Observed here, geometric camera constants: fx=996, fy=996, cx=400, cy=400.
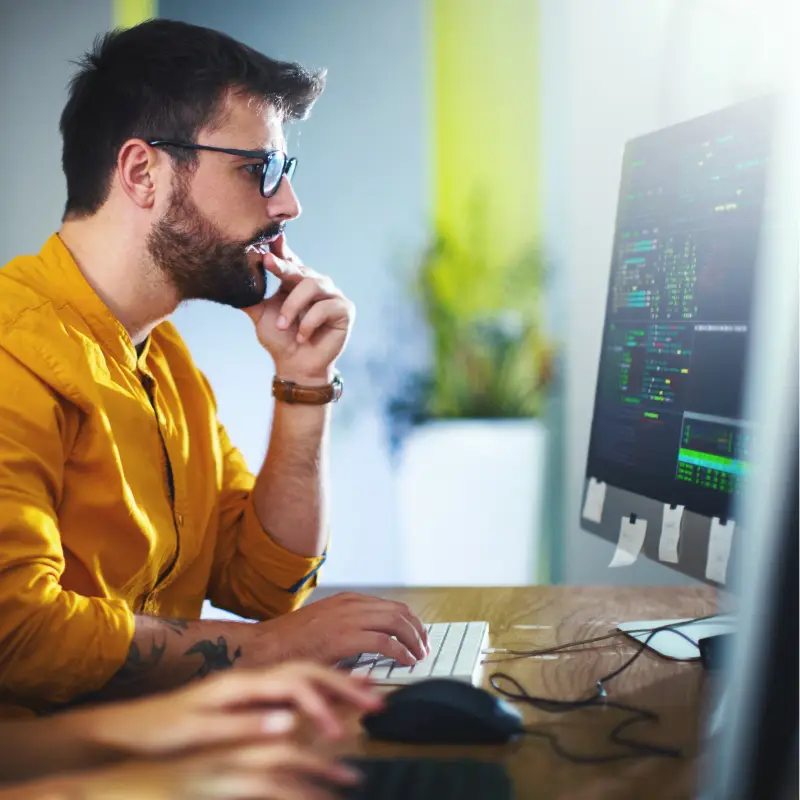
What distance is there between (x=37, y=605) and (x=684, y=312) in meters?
0.74

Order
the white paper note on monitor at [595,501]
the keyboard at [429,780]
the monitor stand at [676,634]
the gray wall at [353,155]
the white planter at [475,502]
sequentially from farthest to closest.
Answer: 1. the gray wall at [353,155]
2. the white planter at [475,502]
3. the white paper note on monitor at [595,501]
4. the monitor stand at [676,634]
5. the keyboard at [429,780]

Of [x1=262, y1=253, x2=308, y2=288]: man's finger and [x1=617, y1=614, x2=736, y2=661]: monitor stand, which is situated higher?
[x1=262, y1=253, x2=308, y2=288]: man's finger

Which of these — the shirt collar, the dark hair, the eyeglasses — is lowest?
the shirt collar

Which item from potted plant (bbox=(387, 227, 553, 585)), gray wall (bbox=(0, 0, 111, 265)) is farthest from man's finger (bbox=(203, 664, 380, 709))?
gray wall (bbox=(0, 0, 111, 265))

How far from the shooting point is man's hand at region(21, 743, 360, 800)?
0.53 meters

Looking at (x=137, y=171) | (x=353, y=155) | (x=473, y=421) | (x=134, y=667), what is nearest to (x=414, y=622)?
(x=134, y=667)

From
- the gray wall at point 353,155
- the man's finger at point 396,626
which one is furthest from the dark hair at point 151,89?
the gray wall at point 353,155

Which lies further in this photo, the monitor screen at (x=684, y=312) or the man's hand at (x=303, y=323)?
the man's hand at (x=303, y=323)

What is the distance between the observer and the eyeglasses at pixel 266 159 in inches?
54.6

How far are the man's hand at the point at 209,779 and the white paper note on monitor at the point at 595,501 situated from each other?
77 centimetres

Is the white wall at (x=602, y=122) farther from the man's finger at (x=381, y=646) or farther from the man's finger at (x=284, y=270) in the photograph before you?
the man's finger at (x=381, y=646)

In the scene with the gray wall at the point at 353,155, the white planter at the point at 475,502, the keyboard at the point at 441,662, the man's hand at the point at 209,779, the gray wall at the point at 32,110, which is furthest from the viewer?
the gray wall at the point at 353,155

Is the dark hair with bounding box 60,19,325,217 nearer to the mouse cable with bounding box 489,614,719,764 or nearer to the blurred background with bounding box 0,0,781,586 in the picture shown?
the mouse cable with bounding box 489,614,719,764

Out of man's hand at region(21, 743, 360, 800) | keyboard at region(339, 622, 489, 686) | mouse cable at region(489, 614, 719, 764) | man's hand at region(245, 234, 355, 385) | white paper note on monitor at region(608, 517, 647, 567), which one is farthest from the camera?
man's hand at region(245, 234, 355, 385)
